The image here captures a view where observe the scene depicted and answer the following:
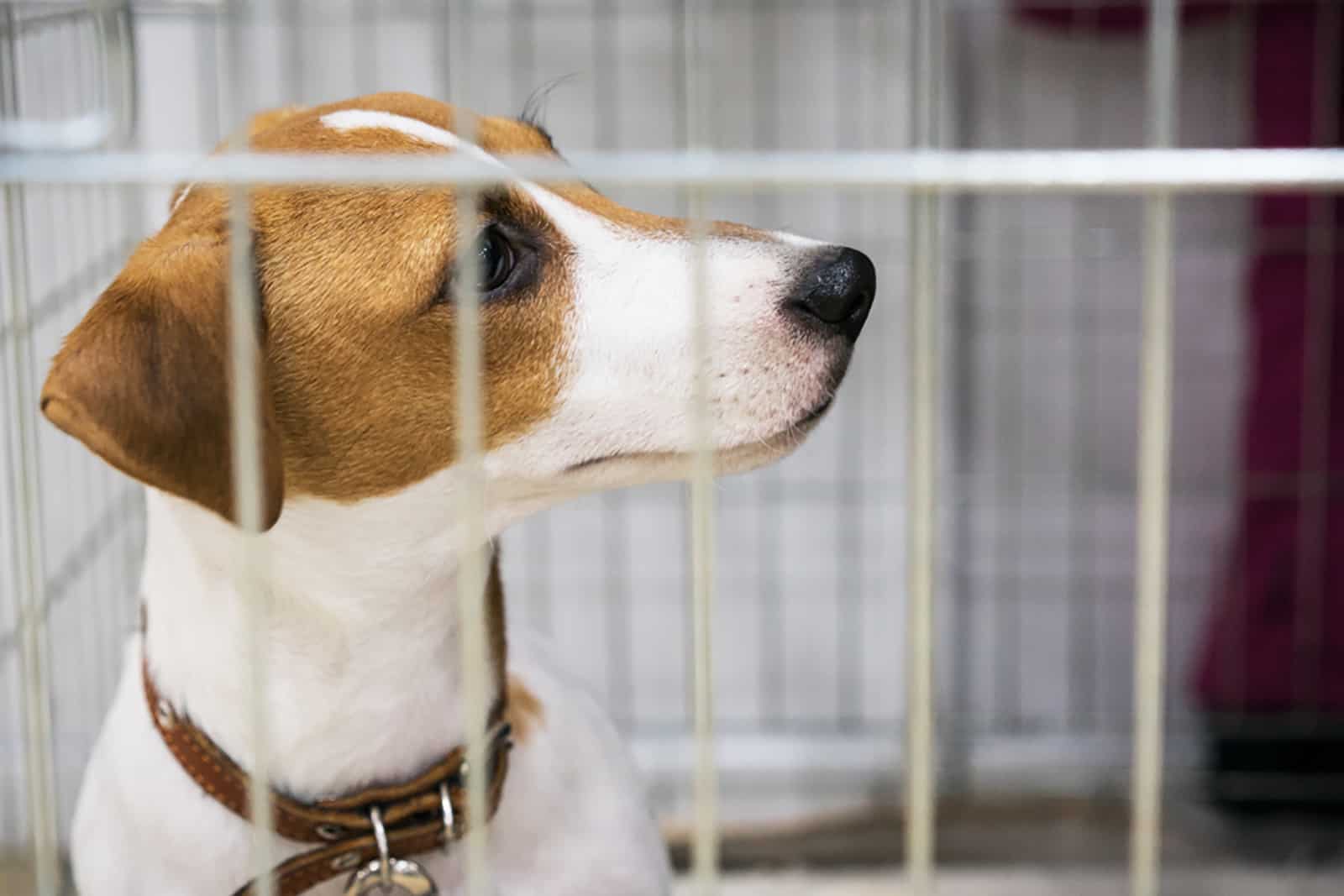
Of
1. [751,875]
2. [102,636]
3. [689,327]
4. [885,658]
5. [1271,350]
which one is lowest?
[751,875]

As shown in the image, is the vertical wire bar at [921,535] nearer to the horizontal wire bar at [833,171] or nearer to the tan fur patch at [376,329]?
the horizontal wire bar at [833,171]

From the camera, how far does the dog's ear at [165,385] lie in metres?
0.97

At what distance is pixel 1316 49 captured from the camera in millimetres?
2322

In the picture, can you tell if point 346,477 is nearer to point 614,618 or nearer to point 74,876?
point 74,876

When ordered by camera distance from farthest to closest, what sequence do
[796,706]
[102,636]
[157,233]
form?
1. [796,706]
2. [102,636]
3. [157,233]

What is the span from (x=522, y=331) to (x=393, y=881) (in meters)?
0.39

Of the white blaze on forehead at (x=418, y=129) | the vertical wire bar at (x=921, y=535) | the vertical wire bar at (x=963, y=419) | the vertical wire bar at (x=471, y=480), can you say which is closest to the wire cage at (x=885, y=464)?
the vertical wire bar at (x=963, y=419)

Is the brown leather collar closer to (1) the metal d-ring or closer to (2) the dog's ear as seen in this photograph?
(1) the metal d-ring

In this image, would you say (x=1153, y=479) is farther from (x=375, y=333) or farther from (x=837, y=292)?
(x=375, y=333)

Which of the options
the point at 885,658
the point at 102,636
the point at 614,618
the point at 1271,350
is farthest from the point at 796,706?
the point at 102,636

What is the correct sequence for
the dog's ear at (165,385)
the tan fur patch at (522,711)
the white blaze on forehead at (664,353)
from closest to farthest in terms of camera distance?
the dog's ear at (165,385) → the white blaze on forehead at (664,353) → the tan fur patch at (522,711)

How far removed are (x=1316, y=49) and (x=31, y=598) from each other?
1.98m

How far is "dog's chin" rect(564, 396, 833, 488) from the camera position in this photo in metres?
1.11

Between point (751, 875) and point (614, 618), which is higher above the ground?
point (614, 618)
